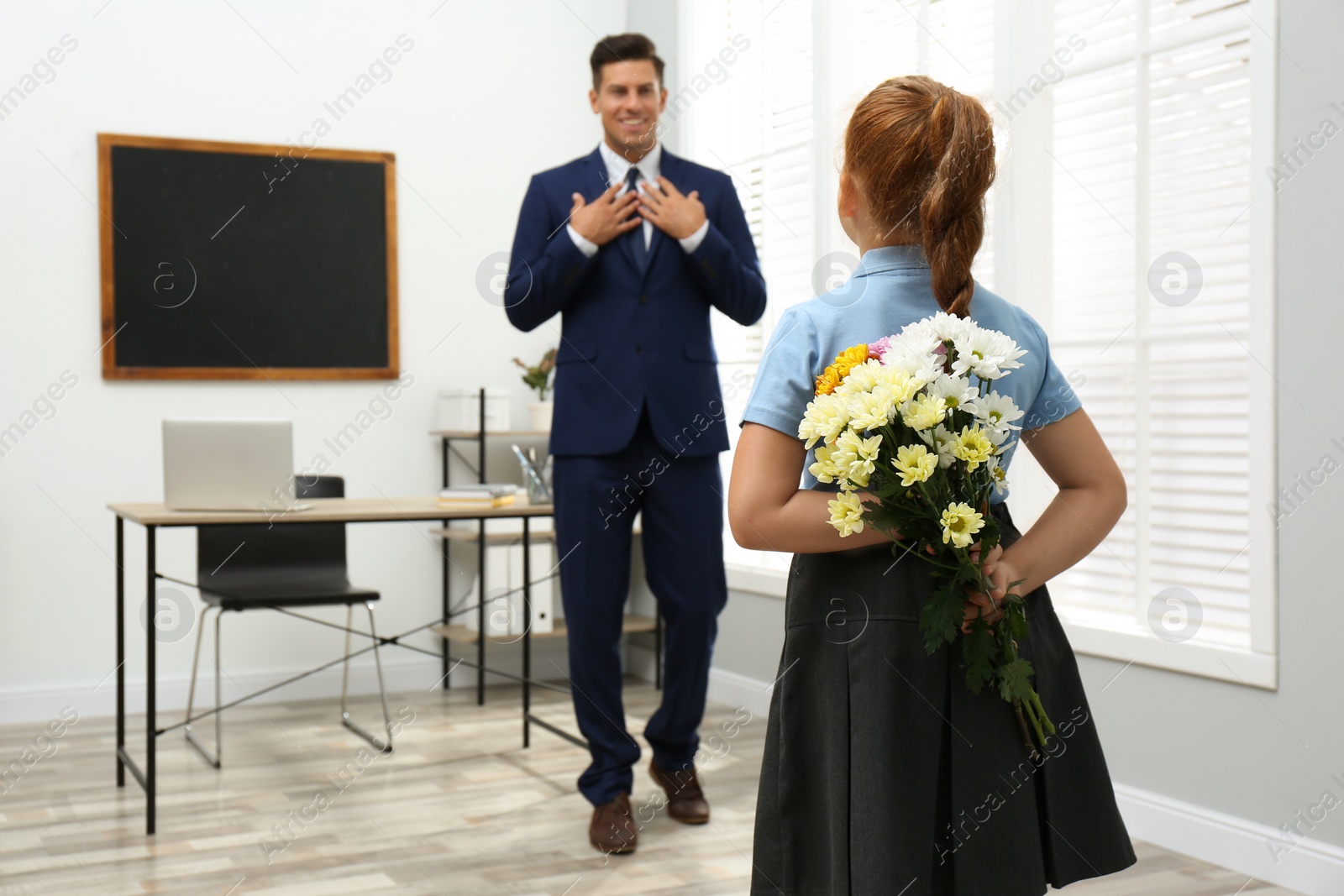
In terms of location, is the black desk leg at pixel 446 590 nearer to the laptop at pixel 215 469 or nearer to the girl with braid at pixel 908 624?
the laptop at pixel 215 469

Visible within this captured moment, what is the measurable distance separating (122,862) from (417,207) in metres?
2.83

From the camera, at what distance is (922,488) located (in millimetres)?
1126

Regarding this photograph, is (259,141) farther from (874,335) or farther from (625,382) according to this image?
(874,335)

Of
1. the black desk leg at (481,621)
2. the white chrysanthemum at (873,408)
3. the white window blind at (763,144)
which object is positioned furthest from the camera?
the black desk leg at (481,621)

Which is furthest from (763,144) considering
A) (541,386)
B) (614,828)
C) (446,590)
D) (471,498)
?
(614,828)

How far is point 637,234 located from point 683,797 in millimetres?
1416

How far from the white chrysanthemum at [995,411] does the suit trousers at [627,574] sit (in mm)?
1697

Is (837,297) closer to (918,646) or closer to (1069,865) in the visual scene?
(918,646)

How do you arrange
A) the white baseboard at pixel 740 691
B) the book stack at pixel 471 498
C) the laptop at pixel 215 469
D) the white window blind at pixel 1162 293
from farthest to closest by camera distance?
the white baseboard at pixel 740 691
the book stack at pixel 471 498
the laptop at pixel 215 469
the white window blind at pixel 1162 293

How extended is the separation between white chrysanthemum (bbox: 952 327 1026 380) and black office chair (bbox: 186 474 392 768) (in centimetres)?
284

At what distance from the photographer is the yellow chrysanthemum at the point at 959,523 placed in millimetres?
1115

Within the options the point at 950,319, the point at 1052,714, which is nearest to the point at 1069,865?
the point at 1052,714

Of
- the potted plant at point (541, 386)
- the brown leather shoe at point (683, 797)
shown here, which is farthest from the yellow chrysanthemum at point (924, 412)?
the potted plant at point (541, 386)

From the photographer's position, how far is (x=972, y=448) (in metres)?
1.13
